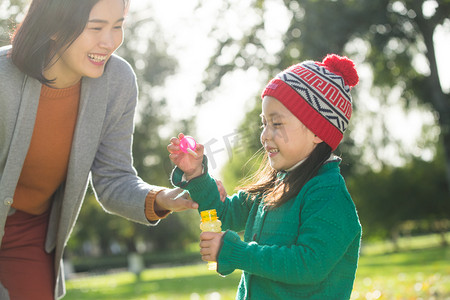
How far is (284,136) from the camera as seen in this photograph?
8.57 ft

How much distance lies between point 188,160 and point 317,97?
661 millimetres

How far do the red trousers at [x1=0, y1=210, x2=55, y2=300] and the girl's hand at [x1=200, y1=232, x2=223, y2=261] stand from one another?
4.26 ft

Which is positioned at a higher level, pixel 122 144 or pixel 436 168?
pixel 122 144

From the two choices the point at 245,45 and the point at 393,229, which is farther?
the point at 393,229

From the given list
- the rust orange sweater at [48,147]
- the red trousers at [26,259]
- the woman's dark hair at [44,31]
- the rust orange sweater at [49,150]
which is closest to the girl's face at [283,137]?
the rust orange sweater at [49,150]

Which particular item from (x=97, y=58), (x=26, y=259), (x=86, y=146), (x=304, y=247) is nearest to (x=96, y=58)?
(x=97, y=58)

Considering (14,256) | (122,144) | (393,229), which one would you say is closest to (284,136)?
(122,144)

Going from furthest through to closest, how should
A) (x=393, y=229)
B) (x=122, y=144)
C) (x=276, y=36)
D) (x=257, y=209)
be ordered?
1. (x=393, y=229)
2. (x=276, y=36)
3. (x=122, y=144)
4. (x=257, y=209)

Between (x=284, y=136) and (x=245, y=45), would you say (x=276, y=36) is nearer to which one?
(x=245, y=45)

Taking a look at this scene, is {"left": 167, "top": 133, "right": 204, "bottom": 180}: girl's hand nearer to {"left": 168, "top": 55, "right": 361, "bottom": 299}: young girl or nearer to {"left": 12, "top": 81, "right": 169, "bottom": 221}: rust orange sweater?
{"left": 168, "top": 55, "right": 361, "bottom": 299}: young girl

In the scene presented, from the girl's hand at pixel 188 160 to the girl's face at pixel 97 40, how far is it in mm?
674

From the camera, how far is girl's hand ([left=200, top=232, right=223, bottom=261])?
2426 millimetres

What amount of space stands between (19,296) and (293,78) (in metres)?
1.85

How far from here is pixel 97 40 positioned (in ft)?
9.91
